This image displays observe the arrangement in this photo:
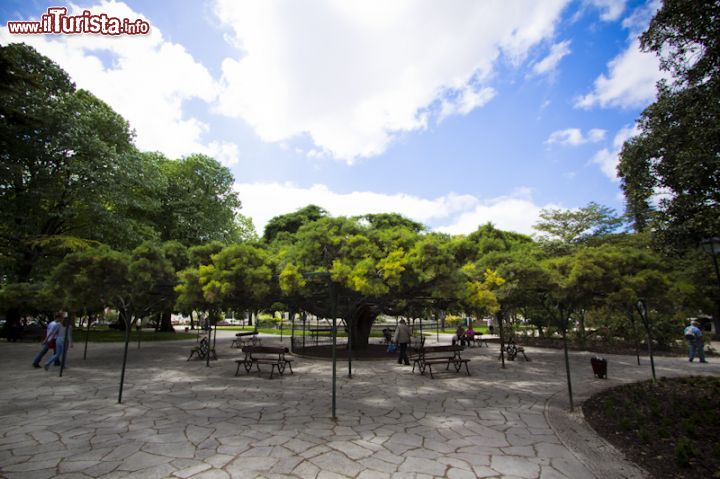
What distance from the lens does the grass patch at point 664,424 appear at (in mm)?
5309

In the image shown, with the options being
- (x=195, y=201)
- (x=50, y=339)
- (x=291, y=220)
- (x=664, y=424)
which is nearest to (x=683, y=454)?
(x=664, y=424)

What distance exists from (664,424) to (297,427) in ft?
24.6

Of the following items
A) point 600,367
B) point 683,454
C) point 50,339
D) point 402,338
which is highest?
point 50,339

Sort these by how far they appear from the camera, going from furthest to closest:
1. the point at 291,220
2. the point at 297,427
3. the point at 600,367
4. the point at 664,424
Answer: the point at 291,220
the point at 600,367
the point at 664,424
the point at 297,427

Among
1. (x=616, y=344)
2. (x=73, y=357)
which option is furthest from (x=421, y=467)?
(x=616, y=344)

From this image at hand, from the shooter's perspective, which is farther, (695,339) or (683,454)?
(695,339)

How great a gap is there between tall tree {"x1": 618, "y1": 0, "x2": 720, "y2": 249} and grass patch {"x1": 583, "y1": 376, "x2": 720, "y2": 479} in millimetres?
7423

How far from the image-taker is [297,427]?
6844 mm

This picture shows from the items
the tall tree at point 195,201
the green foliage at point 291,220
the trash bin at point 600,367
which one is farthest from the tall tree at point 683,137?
the tall tree at point 195,201

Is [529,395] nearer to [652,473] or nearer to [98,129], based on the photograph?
[652,473]

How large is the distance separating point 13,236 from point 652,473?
28289mm

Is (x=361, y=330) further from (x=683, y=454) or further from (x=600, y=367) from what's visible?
(x=683, y=454)

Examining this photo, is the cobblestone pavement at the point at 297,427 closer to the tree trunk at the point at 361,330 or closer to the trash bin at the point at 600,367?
the trash bin at the point at 600,367

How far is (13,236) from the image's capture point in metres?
19.5
